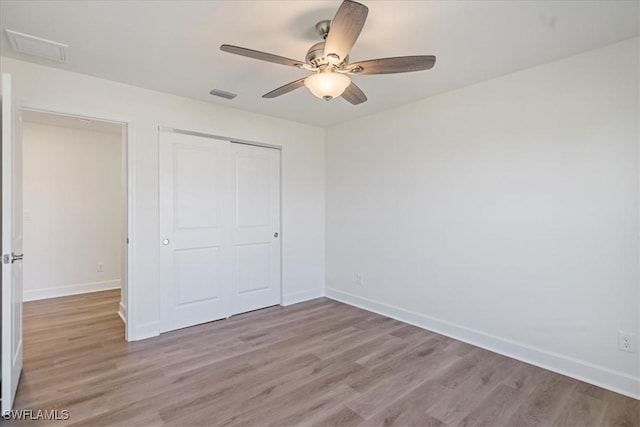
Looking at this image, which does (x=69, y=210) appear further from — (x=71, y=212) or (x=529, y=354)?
(x=529, y=354)

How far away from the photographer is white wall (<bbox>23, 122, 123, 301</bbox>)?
169 inches

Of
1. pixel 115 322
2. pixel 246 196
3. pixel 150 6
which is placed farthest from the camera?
pixel 246 196

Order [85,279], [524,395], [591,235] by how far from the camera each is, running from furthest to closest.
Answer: [85,279], [591,235], [524,395]

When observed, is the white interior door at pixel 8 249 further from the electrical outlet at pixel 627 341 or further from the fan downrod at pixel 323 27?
the electrical outlet at pixel 627 341

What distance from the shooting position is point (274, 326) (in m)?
3.43

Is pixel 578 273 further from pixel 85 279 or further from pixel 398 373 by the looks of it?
pixel 85 279

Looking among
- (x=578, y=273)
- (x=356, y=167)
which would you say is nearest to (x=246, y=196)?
(x=356, y=167)

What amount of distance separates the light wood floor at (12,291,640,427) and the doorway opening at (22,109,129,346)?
3.93 feet

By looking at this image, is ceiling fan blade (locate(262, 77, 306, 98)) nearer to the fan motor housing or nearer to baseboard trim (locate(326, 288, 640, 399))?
the fan motor housing

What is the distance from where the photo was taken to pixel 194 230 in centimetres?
345

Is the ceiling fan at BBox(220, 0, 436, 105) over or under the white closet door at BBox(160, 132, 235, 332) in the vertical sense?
over

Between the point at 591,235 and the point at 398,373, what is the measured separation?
1.71 m
